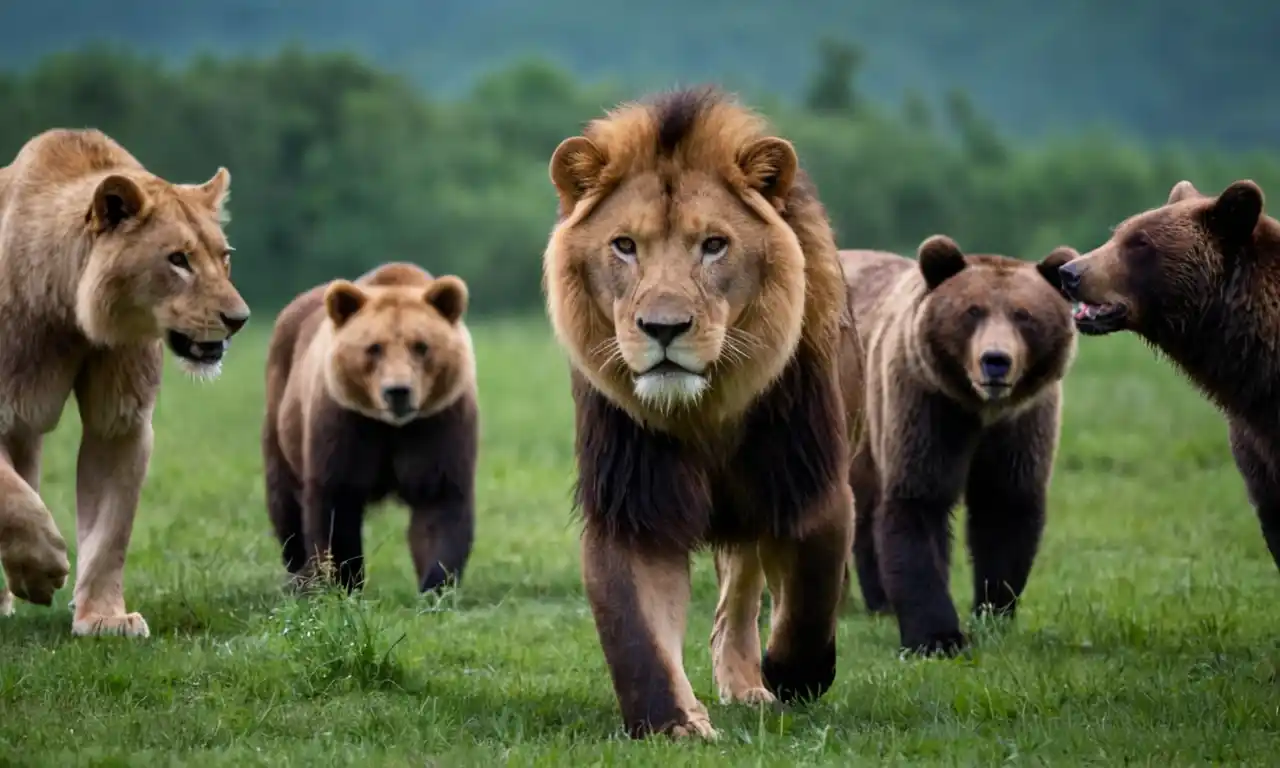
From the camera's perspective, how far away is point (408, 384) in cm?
883

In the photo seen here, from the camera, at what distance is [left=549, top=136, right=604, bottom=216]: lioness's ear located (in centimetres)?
558

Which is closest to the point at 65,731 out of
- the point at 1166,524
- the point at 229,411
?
the point at 1166,524

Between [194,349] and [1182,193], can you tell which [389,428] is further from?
[1182,193]

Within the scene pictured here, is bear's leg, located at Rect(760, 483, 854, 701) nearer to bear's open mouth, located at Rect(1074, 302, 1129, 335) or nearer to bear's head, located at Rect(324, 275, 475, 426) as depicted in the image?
bear's open mouth, located at Rect(1074, 302, 1129, 335)

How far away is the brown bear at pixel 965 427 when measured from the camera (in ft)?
25.9

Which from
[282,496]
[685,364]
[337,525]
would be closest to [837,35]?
[282,496]

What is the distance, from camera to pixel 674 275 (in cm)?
533

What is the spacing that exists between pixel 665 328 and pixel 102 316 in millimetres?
2446

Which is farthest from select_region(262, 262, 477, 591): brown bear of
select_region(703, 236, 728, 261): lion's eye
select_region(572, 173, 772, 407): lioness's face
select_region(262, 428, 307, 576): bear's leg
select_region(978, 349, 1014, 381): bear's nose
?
select_region(703, 236, 728, 261): lion's eye

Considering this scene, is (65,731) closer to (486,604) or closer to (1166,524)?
(486,604)

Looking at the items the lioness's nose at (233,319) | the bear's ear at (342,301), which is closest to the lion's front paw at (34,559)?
the lioness's nose at (233,319)

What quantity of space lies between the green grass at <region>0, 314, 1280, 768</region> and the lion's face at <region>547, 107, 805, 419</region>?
A: 37.4 inches

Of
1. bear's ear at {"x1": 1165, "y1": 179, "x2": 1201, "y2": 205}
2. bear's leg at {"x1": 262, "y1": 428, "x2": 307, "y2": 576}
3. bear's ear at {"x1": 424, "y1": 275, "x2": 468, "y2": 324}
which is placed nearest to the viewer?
bear's ear at {"x1": 1165, "y1": 179, "x2": 1201, "y2": 205}

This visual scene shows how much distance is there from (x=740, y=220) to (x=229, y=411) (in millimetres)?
13083
